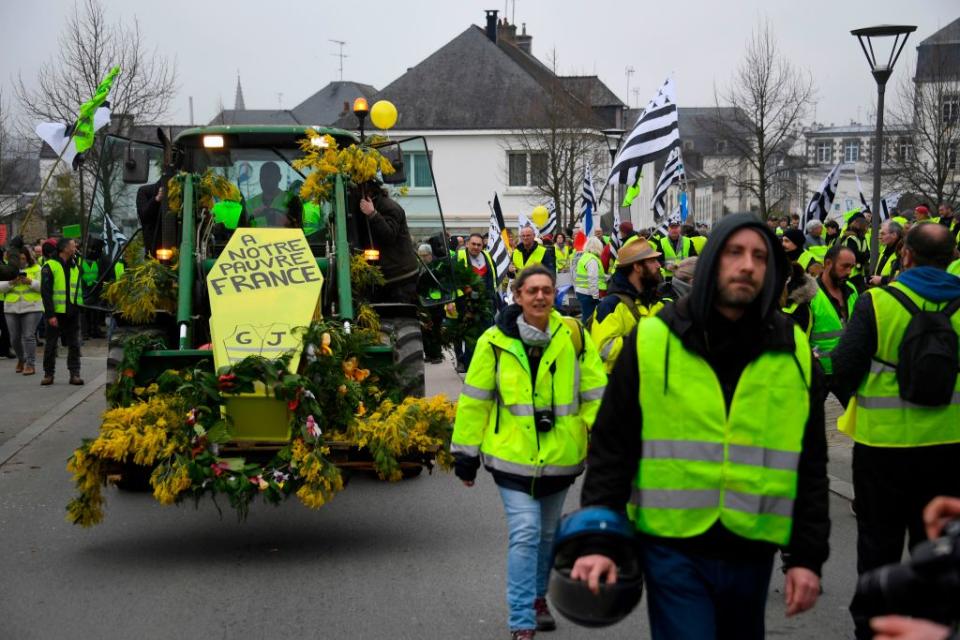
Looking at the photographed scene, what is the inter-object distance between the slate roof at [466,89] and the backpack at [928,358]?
170 ft

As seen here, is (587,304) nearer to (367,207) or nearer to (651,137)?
(651,137)

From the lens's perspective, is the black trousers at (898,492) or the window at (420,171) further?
the window at (420,171)

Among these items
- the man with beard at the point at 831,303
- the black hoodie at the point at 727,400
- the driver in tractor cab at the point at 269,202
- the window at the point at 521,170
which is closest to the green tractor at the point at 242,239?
the driver in tractor cab at the point at 269,202

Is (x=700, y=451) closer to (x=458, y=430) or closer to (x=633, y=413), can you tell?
(x=633, y=413)

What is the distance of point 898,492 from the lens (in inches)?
221

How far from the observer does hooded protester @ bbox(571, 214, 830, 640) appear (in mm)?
3832

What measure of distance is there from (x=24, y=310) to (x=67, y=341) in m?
1.21

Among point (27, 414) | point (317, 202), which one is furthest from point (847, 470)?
point (27, 414)

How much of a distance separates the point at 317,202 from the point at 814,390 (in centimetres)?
669

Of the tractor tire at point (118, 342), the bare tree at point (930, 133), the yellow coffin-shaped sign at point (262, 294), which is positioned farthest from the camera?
the bare tree at point (930, 133)

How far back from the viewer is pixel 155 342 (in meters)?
8.70

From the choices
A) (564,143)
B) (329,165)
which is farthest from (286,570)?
(564,143)

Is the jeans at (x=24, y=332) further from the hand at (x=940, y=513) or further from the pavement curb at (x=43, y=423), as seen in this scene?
the hand at (x=940, y=513)

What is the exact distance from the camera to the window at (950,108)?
36.2m
